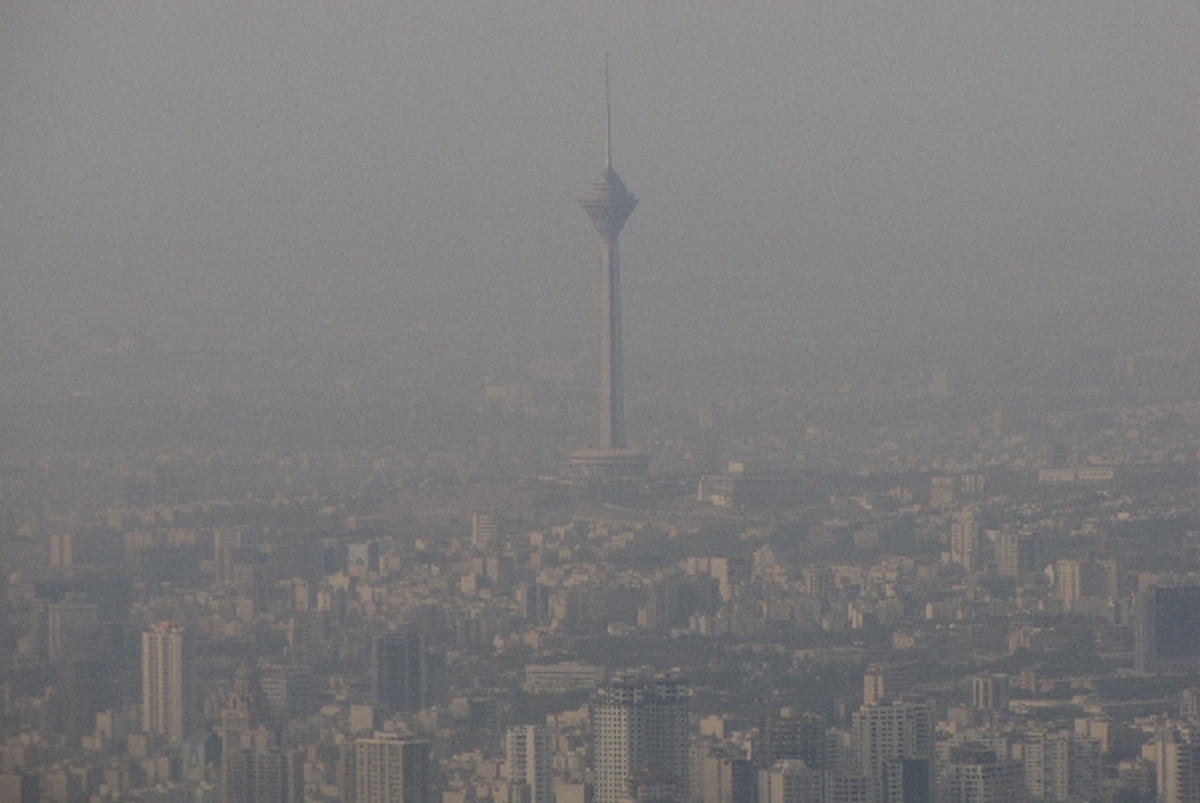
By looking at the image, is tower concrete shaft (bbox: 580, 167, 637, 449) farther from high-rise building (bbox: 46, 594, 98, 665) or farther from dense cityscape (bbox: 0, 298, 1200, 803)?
high-rise building (bbox: 46, 594, 98, 665)

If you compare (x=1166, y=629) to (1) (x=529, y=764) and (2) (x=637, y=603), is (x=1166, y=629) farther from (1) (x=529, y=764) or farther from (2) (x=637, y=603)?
(1) (x=529, y=764)

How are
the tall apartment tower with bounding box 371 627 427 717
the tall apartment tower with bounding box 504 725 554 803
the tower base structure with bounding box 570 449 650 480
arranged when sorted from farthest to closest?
the tower base structure with bounding box 570 449 650 480, the tall apartment tower with bounding box 371 627 427 717, the tall apartment tower with bounding box 504 725 554 803

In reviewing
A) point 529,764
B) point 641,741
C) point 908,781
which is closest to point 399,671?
point 529,764

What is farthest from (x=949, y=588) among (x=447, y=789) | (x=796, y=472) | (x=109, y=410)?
(x=447, y=789)

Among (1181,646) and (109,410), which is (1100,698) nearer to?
(1181,646)

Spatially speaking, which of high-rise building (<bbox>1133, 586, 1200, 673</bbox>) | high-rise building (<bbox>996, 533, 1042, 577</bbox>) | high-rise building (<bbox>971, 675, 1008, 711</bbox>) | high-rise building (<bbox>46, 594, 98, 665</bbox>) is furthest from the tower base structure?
high-rise building (<bbox>46, 594, 98, 665</bbox>)

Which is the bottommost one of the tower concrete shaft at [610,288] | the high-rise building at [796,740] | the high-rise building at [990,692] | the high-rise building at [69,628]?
the high-rise building at [796,740]

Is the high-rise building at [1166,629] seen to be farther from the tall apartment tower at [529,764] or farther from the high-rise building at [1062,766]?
the tall apartment tower at [529,764]

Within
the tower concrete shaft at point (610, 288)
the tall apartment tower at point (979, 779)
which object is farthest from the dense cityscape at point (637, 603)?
the tower concrete shaft at point (610, 288)
